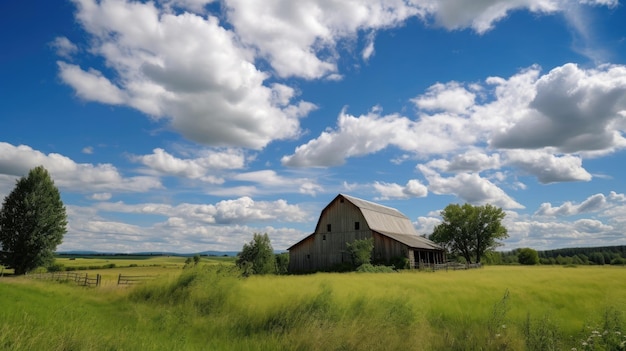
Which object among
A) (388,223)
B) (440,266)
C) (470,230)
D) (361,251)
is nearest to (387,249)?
(361,251)

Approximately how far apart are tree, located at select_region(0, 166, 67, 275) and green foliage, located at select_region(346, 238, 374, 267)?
3593cm

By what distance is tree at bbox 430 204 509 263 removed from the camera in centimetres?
7094

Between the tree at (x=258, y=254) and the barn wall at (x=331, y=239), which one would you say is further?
the barn wall at (x=331, y=239)

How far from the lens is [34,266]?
44.8 meters

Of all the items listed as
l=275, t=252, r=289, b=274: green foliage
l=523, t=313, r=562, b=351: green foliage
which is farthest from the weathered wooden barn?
l=523, t=313, r=562, b=351: green foliage

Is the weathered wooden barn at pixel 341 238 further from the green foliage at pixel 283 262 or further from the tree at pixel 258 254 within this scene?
the tree at pixel 258 254

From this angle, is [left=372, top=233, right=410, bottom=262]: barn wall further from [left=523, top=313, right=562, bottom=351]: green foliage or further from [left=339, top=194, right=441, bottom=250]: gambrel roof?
[left=523, top=313, right=562, bottom=351]: green foliage

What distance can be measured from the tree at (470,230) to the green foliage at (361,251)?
A: 32.5m

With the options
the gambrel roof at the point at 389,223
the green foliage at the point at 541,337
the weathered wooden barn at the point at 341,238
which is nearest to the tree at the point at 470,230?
the gambrel roof at the point at 389,223

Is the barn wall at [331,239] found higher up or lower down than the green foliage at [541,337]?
higher up

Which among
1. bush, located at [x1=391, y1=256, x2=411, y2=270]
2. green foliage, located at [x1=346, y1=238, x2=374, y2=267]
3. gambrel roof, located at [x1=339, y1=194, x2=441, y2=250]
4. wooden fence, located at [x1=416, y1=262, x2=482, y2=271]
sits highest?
gambrel roof, located at [x1=339, y1=194, x2=441, y2=250]

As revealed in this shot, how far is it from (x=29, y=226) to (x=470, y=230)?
225 ft

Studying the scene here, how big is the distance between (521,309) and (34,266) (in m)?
51.6

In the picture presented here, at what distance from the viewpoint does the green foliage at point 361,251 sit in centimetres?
4475
